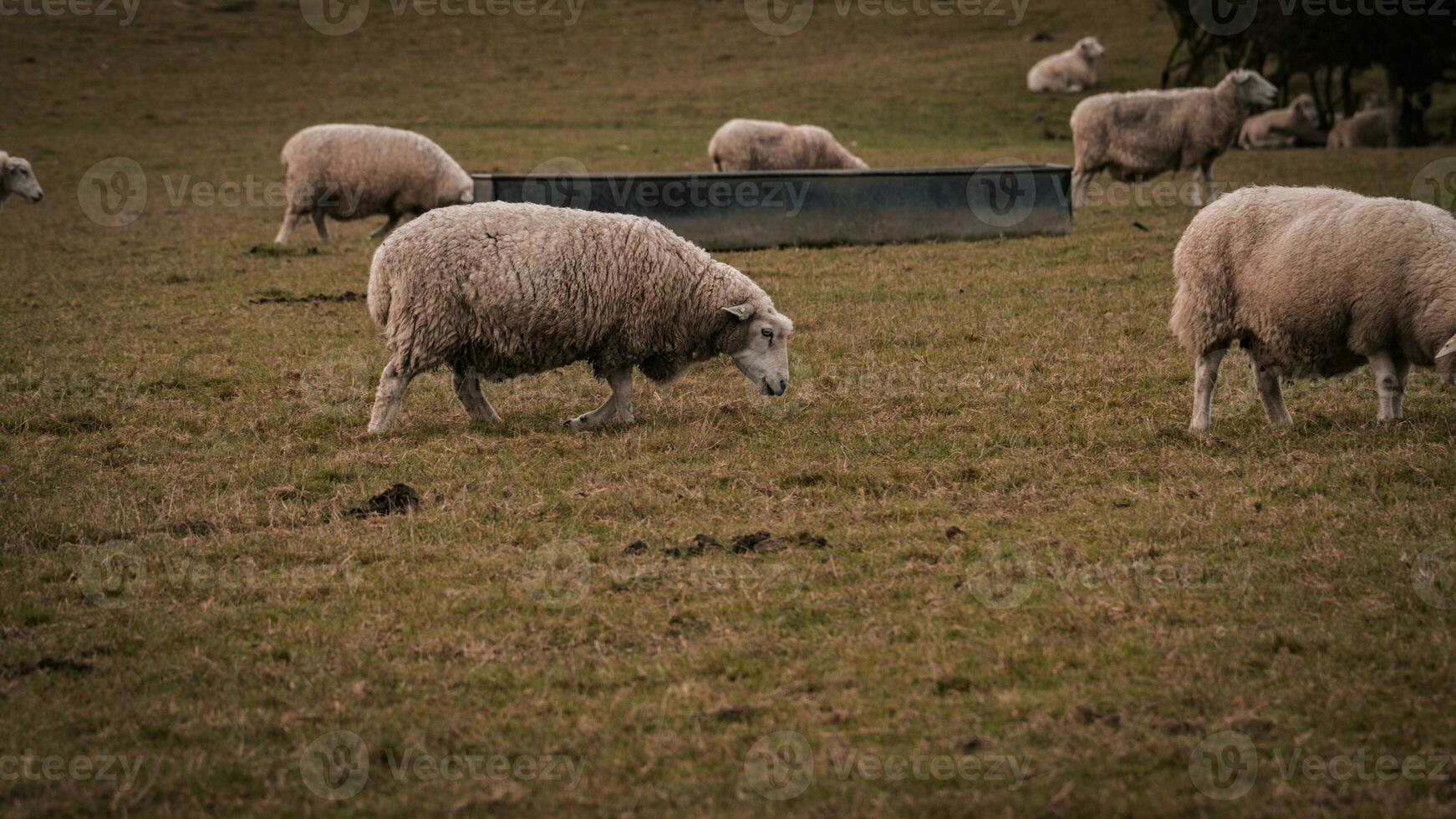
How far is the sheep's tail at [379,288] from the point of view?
27.9 feet

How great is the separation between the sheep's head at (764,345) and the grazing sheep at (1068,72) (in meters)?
28.7

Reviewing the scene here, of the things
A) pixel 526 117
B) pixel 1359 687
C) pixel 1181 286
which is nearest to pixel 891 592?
pixel 1359 687

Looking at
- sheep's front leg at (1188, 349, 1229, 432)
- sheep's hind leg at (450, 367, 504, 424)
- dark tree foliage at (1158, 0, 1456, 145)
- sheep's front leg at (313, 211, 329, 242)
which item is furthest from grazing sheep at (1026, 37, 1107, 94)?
sheep's hind leg at (450, 367, 504, 424)

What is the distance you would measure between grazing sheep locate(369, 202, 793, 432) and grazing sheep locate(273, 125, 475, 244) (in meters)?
8.67

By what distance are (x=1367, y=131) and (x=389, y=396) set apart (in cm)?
2838

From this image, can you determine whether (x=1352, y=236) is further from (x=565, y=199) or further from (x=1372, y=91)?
(x=1372, y=91)

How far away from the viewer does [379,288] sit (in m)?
8.58

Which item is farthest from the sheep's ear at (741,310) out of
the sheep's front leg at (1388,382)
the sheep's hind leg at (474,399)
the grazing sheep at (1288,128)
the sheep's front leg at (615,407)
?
the grazing sheep at (1288,128)

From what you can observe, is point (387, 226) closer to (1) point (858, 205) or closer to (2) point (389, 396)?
(1) point (858, 205)

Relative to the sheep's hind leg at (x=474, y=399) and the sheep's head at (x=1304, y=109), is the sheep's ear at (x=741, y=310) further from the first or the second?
the sheep's head at (x=1304, y=109)

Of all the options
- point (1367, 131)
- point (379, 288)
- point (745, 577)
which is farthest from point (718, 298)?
point (1367, 131)

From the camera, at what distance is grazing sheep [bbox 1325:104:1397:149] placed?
97.9 ft

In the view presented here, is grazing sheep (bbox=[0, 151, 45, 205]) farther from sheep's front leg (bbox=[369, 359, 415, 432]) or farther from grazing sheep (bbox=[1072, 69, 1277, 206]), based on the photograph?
grazing sheep (bbox=[1072, 69, 1277, 206])

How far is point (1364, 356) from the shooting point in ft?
25.6
